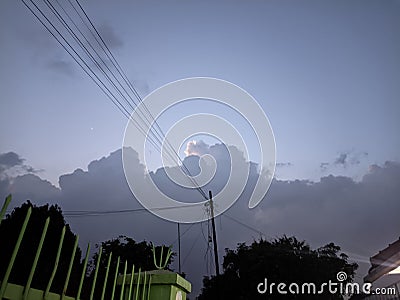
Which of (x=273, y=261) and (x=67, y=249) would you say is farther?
(x=273, y=261)

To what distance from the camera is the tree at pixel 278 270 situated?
1413 centimetres

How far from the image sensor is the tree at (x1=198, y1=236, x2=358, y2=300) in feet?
46.4

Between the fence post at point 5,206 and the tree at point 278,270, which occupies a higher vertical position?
the tree at point 278,270

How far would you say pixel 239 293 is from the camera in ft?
46.4

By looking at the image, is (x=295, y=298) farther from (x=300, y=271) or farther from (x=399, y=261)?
(x=399, y=261)

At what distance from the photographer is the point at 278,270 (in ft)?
47.1

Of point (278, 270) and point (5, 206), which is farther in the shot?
point (278, 270)

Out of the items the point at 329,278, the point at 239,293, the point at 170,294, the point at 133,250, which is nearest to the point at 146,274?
the point at 170,294

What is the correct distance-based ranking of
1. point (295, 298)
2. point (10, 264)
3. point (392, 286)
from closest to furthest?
point (10, 264), point (392, 286), point (295, 298)

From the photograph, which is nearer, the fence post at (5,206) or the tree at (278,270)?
the fence post at (5,206)

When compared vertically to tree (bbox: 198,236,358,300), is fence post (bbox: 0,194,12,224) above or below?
below

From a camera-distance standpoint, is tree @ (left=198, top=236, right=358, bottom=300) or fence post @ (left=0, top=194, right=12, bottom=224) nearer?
fence post @ (left=0, top=194, right=12, bottom=224)

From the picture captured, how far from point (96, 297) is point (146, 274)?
427mm

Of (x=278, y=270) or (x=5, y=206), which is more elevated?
(x=278, y=270)
